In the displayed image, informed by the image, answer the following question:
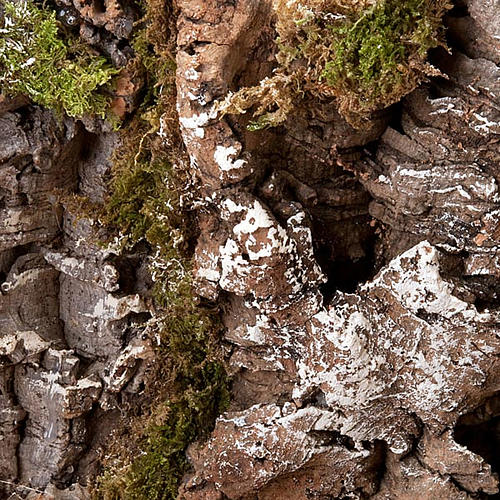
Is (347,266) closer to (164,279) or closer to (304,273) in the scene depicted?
(304,273)

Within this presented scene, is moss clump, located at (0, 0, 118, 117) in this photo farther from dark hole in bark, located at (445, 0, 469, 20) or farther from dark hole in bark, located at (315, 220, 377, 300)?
dark hole in bark, located at (445, 0, 469, 20)

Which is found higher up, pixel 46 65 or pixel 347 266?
pixel 46 65

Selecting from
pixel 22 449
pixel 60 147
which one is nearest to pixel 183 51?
pixel 60 147

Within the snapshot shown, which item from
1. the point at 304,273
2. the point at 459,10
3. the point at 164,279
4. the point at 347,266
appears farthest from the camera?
the point at 164,279

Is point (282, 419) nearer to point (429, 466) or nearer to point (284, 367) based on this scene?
point (284, 367)

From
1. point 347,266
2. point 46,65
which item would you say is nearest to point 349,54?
point 347,266

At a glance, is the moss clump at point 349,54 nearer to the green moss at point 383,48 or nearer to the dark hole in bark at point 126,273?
the green moss at point 383,48

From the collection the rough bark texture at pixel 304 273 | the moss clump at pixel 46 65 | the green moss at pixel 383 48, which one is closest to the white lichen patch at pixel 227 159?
the rough bark texture at pixel 304 273

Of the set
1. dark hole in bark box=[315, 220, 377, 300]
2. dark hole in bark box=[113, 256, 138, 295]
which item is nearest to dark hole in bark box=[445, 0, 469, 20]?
dark hole in bark box=[315, 220, 377, 300]
